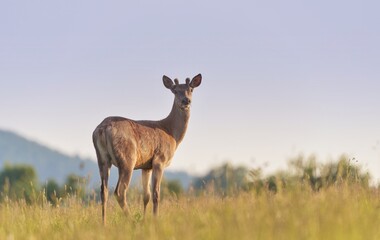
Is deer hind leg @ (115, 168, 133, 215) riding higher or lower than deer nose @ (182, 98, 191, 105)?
lower

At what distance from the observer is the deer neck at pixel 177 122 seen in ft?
47.9

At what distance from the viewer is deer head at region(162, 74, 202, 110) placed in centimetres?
1431

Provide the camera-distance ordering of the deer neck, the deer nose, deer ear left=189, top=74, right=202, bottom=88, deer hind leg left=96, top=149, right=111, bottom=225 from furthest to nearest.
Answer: deer ear left=189, top=74, right=202, bottom=88
the deer neck
the deer nose
deer hind leg left=96, top=149, right=111, bottom=225

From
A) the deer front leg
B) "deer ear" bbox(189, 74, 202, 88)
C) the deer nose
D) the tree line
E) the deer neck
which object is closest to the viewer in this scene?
the tree line

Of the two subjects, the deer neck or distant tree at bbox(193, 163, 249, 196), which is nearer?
distant tree at bbox(193, 163, 249, 196)

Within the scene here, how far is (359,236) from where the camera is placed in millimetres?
6941

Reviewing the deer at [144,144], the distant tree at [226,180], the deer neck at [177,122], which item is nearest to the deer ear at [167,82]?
the deer at [144,144]

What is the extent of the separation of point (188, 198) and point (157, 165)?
1.13m

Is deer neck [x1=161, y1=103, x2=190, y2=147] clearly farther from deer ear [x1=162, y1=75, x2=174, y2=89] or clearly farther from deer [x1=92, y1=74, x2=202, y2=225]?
deer ear [x1=162, y1=75, x2=174, y2=89]

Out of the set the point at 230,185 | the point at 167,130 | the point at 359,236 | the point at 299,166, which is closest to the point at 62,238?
the point at 230,185

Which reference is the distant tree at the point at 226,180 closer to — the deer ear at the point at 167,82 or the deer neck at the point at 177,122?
the deer neck at the point at 177,122

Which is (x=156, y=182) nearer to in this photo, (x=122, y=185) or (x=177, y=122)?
(x=122, y=185)

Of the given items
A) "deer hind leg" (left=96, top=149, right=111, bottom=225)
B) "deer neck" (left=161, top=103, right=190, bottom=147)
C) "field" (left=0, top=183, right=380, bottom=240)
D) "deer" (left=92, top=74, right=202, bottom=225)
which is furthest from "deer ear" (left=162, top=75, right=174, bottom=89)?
"field" (left=0, top=183, right=380, bottom=240)

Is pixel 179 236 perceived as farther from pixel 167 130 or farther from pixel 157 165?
pixel 167 130
